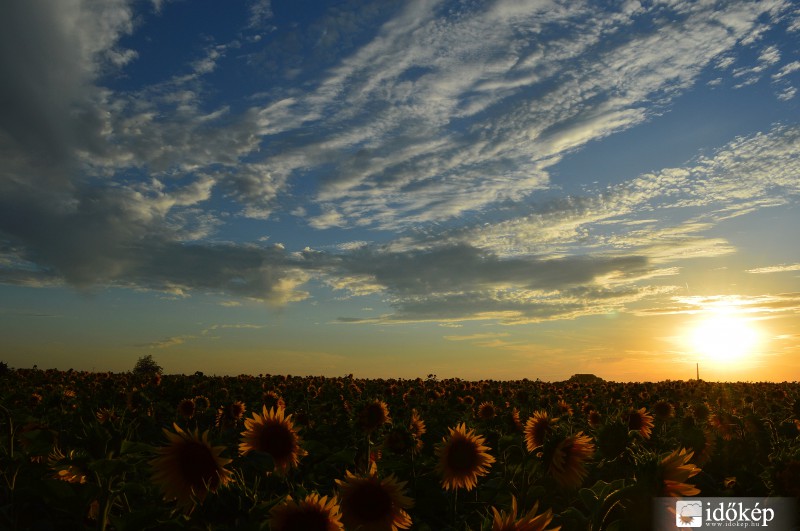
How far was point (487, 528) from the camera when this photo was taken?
2.66m

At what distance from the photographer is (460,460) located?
18.9ft

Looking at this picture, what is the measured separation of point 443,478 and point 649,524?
9.61 feet

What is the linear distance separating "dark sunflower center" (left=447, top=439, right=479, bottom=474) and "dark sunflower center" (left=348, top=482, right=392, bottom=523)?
6.28ft

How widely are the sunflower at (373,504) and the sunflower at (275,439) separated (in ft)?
4.08

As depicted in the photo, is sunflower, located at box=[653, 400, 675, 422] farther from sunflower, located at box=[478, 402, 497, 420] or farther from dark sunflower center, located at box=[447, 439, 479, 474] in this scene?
dark sunflower center, located at box=[447, 439, 479, 474]

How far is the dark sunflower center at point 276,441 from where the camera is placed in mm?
5078

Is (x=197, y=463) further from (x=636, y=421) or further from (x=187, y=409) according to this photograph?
Result: (x=187, y=409)

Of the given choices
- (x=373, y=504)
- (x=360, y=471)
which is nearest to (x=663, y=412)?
(x=360, y=471)

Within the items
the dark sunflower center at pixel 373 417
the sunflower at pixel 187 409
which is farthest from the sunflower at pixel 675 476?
the sunflower at pixel 187 409

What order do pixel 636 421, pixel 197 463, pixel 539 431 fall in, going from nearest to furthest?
pixel 197 463, pixel 539 431, pixel 636 421

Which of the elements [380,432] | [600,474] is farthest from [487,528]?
[380,432]

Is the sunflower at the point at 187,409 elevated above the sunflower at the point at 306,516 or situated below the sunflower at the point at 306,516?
below

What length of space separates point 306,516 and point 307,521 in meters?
0.03

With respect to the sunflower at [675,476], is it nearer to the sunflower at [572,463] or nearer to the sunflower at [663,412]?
the sunflower at [572,463]
